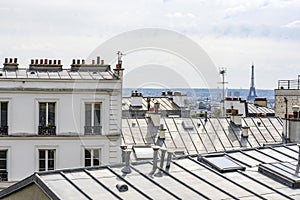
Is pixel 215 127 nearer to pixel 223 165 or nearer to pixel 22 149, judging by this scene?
pixel 22 149

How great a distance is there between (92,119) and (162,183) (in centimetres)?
1557

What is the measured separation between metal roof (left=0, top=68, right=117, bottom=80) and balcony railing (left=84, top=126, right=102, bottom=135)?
97.4 inches

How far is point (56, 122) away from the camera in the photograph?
29344mm

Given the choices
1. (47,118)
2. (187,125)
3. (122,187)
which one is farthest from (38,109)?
(122,187)

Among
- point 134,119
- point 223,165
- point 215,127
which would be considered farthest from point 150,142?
point 223,165

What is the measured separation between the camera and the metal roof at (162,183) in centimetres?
1373

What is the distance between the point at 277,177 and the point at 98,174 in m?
4.55

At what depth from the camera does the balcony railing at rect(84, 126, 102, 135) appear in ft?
97.0

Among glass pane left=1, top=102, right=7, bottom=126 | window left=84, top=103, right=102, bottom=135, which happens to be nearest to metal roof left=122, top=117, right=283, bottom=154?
window left=84, top=103, right=102, bottom=135

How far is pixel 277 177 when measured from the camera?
51.7 feet

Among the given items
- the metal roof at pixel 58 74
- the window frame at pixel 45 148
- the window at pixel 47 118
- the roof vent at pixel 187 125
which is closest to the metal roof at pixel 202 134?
the roof vent at pixel 187 125

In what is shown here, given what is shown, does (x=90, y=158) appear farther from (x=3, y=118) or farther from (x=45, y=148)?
(x=3, y=118)

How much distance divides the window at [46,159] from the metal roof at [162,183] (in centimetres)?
1377

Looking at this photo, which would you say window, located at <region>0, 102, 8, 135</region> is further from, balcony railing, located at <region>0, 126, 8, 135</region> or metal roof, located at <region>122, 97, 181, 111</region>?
metal roof, located at <region>122, 97, 181, 111</region>
